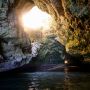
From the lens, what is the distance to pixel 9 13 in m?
29.3

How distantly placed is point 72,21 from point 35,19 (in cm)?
1334

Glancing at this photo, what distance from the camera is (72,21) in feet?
77.3

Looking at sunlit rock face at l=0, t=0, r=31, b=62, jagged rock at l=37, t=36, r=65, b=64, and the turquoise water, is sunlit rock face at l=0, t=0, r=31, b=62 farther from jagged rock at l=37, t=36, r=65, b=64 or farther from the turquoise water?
jagged rock at l=37, t=36, r=65, b=64

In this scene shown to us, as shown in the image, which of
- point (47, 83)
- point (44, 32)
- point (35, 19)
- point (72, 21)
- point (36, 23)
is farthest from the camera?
point (44, 32)

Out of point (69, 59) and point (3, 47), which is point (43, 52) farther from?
point (3, 47)

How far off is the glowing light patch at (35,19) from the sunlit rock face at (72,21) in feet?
21.1

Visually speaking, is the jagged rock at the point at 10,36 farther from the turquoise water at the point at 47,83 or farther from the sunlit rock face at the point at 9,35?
the turquoise water at the point at 47,83

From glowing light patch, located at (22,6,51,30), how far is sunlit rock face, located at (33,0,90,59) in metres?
6.42

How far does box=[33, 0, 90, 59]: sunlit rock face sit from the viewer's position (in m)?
21.1

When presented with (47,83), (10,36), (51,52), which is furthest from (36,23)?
Result: (47,83)

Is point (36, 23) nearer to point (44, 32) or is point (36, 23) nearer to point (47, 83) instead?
point (44, 32)

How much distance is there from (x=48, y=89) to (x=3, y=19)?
41.5 feet

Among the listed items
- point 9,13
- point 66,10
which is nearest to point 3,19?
point 9,13

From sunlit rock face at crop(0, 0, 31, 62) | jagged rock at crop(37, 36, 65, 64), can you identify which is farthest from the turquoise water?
jagged rock at crop(37, 36, 65, 64)
